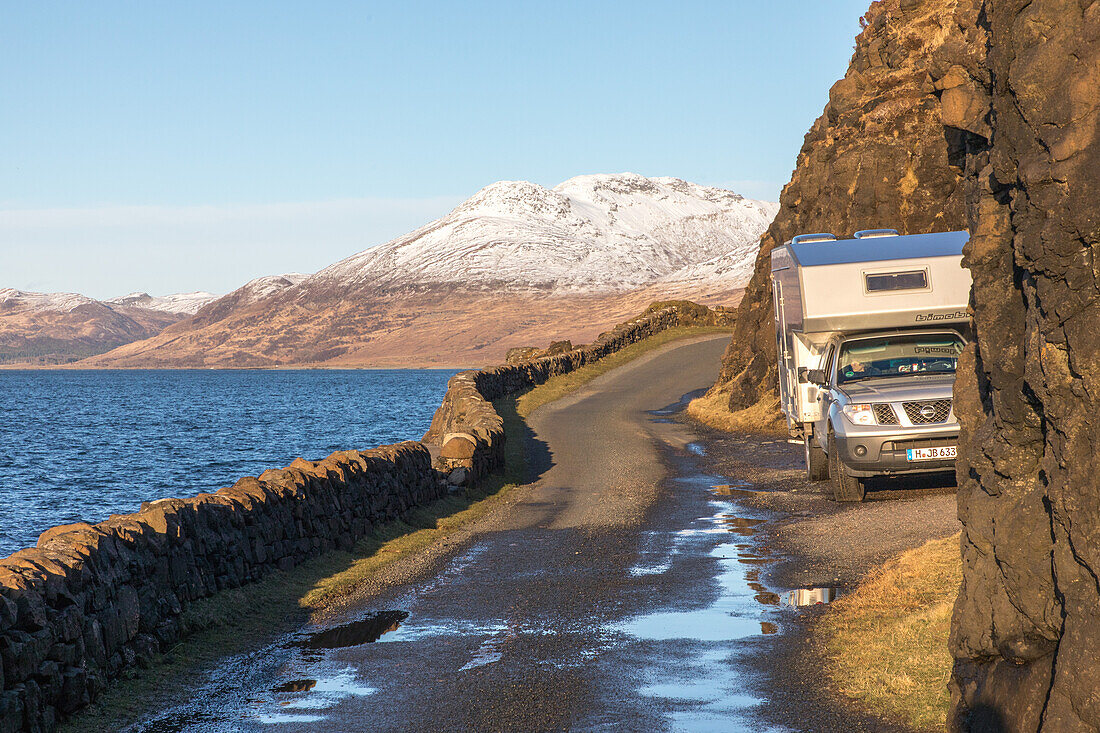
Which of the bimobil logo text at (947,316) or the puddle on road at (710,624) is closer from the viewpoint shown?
the puddle on road at (710,624)

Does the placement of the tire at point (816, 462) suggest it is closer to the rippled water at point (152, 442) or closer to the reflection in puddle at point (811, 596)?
the reflection in puddle at point (811, 596)

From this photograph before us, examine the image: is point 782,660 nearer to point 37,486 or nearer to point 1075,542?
point 1075,542

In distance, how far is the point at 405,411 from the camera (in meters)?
83.0

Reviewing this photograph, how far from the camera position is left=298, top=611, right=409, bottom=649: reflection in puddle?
350 inches

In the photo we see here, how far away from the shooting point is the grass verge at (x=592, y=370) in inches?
1463

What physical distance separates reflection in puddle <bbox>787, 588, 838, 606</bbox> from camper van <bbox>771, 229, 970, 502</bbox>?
4.62 meters

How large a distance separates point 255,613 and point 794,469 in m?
11.7

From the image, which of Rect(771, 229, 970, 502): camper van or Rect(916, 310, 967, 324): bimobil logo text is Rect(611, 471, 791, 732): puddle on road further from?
Rect(916, 310, 967, 324): bimobil logo text

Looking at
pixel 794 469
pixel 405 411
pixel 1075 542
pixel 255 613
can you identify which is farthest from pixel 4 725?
pixel 405 411

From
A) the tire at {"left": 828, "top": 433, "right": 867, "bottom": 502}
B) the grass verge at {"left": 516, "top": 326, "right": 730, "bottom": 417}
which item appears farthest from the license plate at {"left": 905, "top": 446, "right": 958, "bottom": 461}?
the grass verge at {"left": 516, "top": 326, "right": 730, "bottom": 417}

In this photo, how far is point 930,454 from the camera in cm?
1390

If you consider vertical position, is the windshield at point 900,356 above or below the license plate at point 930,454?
above

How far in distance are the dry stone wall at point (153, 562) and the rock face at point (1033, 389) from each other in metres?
5.16

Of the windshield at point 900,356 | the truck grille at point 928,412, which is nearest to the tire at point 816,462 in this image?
the windshield at point 900,356
